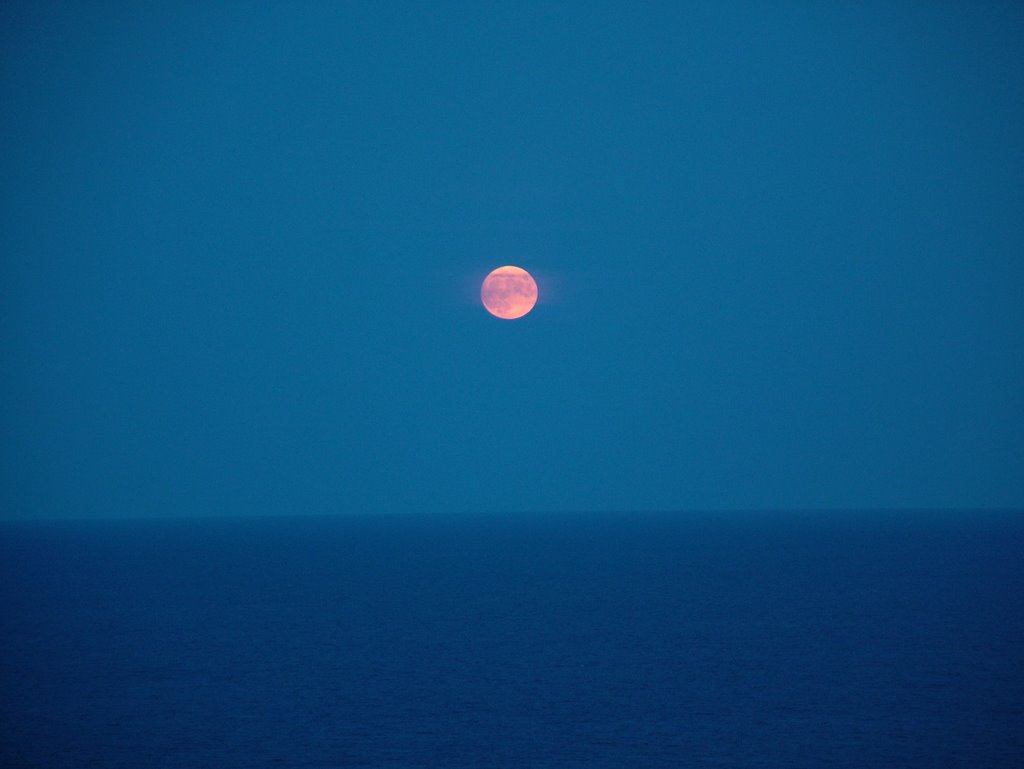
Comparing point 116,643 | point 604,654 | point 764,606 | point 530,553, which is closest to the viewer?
point 604,654

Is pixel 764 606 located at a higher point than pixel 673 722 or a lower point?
higher

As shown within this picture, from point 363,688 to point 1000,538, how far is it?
97912 mm

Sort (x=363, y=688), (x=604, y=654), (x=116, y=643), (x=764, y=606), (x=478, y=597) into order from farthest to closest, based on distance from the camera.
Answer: (x=478, y=597)
(x=764, y=606)
(x=116, y=643)
(x=604, y=654)
(x=363, y=688)

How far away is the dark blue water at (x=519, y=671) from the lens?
25.4 meters

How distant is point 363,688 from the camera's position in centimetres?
3225

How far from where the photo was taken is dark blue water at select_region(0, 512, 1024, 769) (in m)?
25.4

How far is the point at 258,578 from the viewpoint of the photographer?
7194 centimetres

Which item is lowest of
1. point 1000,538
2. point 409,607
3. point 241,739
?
point 241,739

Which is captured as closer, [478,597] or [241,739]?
[241,739]

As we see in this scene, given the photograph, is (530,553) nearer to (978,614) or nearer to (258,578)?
(258,578)

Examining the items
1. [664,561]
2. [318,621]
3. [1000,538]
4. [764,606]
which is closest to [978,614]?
[764,606]

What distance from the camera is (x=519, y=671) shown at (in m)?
34.7

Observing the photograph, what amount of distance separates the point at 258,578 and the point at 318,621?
84.6ft

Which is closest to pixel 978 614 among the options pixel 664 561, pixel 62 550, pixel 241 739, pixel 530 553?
pixel 241 739
